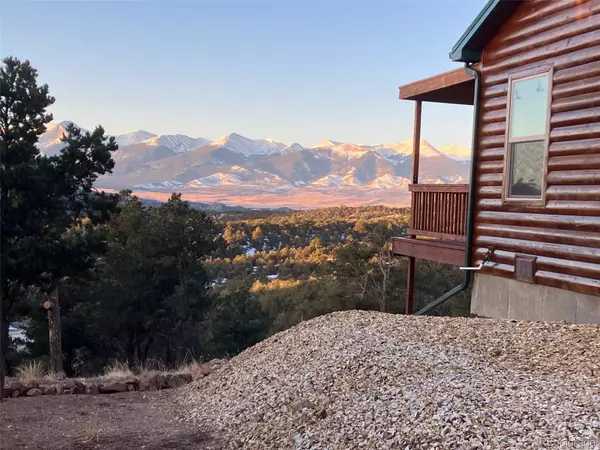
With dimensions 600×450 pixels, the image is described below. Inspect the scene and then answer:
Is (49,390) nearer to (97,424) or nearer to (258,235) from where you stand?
(97,424)

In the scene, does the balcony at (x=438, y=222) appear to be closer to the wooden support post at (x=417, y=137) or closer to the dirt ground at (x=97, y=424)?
the wooden support post at (x=417, y=137)

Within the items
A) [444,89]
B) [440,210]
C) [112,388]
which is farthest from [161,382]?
[444,89]

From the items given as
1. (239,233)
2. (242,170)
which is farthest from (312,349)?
(242,170)

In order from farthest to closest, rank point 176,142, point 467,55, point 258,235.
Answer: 1. point 176,142
2. point 258,235
3. point 467,55

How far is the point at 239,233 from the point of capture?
4472 cm

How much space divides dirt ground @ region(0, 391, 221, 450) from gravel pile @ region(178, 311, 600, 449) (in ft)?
1.09

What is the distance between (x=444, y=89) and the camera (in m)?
9.45

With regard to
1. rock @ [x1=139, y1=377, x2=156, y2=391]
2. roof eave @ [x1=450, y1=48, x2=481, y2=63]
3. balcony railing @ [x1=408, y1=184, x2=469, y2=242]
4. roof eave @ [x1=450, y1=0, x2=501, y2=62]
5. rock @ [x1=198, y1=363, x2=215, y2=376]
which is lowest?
rock @ [x1=139, y1=377, x2=156, y2=391]

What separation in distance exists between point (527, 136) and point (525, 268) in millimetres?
1734

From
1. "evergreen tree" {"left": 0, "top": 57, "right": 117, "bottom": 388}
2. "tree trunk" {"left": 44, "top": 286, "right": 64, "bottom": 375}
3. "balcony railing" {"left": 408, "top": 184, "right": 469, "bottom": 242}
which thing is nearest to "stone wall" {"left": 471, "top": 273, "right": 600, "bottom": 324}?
"balcony railing" {"left": 408, "top": 184, "right": 469, "bottom": 242}

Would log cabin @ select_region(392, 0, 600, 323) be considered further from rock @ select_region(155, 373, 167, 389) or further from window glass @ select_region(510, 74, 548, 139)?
rock @ select_region(155, 373, 167, 389)

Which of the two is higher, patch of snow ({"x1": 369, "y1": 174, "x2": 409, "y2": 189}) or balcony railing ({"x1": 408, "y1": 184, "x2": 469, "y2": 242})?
patch of snow ({"x1": 369, "y1": 174, "x2": 409, "y2": 189})

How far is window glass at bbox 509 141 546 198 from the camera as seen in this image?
7.31m

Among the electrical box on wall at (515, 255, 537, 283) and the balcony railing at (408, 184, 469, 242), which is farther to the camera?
the balcony railing at (408, 184, 469, 242)
